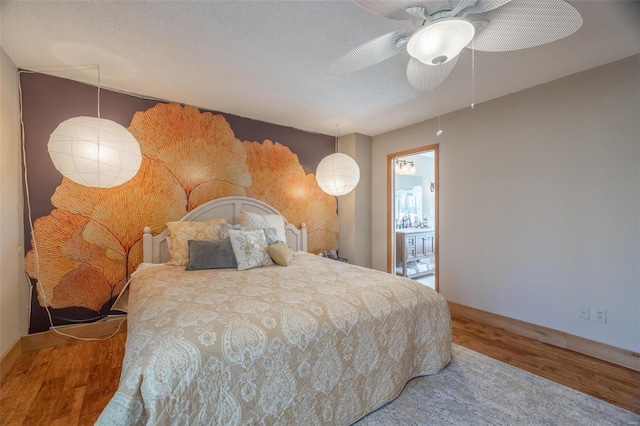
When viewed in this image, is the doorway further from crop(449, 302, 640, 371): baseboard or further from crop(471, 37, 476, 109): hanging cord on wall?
crop(471, 37, 476, 109): hanging cord on wall

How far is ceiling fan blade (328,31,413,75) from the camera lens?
1.47 metres

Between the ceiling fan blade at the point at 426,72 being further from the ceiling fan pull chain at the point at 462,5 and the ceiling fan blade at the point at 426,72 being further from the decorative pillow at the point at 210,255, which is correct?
the decorative pillow at the point at 210,255

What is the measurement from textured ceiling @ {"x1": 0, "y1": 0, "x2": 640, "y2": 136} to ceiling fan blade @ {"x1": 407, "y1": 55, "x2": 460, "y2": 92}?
1.10ft

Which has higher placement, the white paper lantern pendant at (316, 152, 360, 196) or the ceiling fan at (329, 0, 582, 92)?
the ceiling fan at (329, 0, 582, 92)

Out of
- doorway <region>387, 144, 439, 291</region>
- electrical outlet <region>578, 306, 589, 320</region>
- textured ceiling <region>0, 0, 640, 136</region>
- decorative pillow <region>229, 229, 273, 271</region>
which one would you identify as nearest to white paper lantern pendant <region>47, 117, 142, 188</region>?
textured ceiling <region>0, 0, 640, 136</region>

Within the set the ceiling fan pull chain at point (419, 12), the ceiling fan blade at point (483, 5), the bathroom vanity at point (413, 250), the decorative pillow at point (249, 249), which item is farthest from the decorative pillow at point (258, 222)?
the bathroom vanity at point (413, 250)

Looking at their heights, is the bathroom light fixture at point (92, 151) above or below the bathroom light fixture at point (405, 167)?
below

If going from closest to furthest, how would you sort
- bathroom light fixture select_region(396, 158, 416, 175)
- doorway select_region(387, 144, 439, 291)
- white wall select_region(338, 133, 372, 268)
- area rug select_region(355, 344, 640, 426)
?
area rug select_region(355, 344, 640, 426) → white wall select_region(338, 133, 372, 268) → doorway select_region(387, 144, 439, 291) → bathroom light fixture select_region(396, 158, 416, 175)

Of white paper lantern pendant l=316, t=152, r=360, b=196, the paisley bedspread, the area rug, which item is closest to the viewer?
the paisley bedspread

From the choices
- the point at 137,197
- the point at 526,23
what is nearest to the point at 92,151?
the point at 137,197

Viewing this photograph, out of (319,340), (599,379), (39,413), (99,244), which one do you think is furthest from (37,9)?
(599,379)

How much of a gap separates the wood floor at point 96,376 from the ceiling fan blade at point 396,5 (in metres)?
2.63

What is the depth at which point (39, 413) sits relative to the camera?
5.48ft

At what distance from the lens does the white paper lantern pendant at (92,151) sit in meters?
2.04
